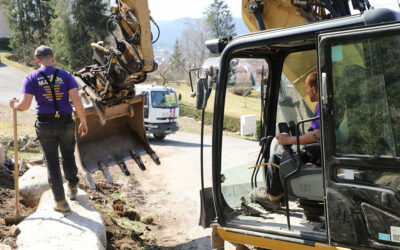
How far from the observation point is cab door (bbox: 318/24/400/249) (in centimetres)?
274

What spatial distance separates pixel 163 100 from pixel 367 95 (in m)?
14.0

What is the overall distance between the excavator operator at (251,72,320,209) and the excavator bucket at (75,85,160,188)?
2.75 m

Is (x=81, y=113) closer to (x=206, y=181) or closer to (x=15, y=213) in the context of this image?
(x=15, y=213)

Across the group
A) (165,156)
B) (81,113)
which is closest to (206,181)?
(165,156)

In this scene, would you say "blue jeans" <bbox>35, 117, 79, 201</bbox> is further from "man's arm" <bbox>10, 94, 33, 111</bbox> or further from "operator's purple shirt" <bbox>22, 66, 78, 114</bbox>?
"man's arm" <bbox>10, 94, 33, 111</bbox>

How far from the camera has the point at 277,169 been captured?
12.2 feet

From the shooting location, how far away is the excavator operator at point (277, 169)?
3539 mm

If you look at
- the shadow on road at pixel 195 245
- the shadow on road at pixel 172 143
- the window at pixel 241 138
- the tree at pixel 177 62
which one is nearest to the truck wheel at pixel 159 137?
the shadow on road at pixel 172 143

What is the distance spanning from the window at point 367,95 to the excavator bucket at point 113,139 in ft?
12.9

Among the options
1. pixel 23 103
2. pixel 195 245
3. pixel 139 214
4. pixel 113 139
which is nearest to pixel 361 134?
pixel 23 103

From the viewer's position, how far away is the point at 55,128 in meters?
4.67

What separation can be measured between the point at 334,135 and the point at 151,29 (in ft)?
12.2

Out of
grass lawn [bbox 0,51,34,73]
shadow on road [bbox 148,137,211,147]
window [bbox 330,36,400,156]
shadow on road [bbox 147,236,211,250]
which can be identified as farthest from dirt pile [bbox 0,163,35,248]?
grass lawn [bbox 0,51,34,73]

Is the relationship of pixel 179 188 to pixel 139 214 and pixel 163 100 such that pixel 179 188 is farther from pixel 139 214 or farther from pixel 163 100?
pixel 163 100
